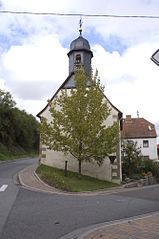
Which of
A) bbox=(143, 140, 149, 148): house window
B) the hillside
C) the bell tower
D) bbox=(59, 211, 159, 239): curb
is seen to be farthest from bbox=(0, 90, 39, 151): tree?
bbox=(59, 211, 159, 239): curb

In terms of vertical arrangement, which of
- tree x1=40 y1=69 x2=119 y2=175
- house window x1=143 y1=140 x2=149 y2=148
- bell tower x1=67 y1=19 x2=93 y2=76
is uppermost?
bell tower x1=67 y1=19 x2=93 y2=76

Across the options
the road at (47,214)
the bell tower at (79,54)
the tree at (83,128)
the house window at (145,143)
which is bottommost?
the road at (47,214)

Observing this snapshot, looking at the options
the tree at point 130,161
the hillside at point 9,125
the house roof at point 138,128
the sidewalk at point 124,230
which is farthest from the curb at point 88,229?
the house roof at point 138,128

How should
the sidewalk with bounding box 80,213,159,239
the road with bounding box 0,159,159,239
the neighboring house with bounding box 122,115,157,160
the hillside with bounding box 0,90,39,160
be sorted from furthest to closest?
the neighboring house with bounding box 122,115,157,160 → the hillside with bounding box 0,90,39,160 → the road with bounding box 0,159,159,239 → the sidewalk with bounding box 80,213,159,239

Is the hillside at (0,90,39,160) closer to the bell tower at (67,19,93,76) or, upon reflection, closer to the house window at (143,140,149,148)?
the bell tower at (67,19,93,76)

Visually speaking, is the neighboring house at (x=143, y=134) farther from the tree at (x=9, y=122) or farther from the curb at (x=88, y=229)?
the curb at (x=88, y=229)

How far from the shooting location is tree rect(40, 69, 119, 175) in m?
14.6

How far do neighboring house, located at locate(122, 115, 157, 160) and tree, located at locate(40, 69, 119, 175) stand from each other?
79.8 feet

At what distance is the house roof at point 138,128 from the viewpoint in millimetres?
39956

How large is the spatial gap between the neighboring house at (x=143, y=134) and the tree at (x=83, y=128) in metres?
24.3

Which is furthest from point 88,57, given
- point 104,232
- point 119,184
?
point 104,232

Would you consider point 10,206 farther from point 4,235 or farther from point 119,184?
point 119,184

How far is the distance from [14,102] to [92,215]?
33560 millimetres

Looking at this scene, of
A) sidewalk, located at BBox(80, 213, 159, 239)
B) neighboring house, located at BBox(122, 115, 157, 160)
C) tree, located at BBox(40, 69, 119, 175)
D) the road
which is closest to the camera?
sidewalk, located at BBox(80, 213, 159, 239)
